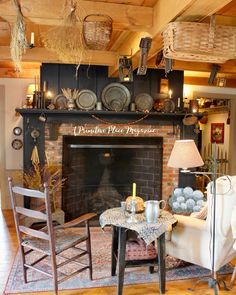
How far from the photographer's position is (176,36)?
2.15 m

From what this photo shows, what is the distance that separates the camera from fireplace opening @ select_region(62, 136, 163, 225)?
4867 mm

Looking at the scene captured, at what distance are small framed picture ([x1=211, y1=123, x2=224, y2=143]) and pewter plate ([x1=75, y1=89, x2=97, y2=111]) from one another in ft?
11.5

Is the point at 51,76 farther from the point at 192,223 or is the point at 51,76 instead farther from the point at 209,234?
the point at 209,234

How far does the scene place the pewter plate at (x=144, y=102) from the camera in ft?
16.1

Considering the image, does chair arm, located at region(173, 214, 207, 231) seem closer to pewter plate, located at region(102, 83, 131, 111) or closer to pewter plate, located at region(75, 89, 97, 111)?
pewter plate, located at region(102, 83, 131, 111)

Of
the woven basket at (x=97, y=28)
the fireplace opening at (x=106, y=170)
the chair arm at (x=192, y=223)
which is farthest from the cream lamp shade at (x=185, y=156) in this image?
the fireplace opening at (x=106, y=170)

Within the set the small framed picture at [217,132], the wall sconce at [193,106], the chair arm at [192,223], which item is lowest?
the chair arm at [192,223]

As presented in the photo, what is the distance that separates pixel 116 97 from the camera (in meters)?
4.87

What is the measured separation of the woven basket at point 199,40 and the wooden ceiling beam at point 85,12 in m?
0.40

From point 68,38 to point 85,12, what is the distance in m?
0.33

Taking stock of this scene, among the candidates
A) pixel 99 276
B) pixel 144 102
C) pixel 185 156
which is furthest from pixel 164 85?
pixel 99 276

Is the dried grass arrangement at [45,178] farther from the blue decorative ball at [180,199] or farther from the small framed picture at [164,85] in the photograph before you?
the small framed picture at [164,85]

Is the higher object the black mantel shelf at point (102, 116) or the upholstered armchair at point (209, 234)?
the black mantel shelf at point (102, 116)

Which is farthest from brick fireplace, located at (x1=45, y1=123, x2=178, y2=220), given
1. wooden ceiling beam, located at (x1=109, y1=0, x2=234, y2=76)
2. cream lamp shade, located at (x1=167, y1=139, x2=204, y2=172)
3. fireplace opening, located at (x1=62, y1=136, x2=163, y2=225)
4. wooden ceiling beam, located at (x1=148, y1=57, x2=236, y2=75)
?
wooden ceiling beam, located at (x1=109, y1=0, x2=234, y2=76)
